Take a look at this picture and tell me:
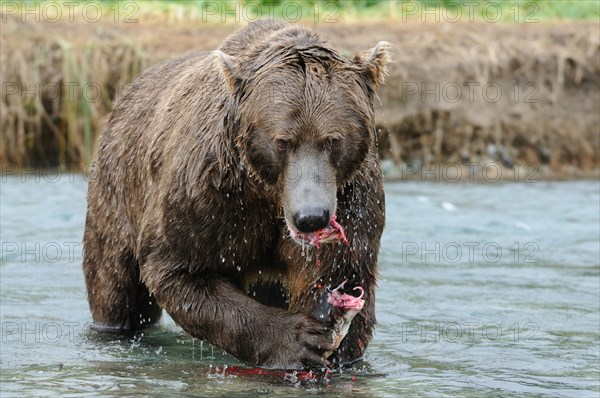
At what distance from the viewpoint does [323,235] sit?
4.99m

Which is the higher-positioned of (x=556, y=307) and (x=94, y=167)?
(x=94, y=167)

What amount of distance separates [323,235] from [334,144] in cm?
41

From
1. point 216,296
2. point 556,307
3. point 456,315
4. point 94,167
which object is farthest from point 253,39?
point 556,307

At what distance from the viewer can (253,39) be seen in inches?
220

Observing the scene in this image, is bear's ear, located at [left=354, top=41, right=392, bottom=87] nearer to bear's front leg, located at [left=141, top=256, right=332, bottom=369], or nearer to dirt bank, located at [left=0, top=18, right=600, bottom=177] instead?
bear's front leg, located at [left=141, top=256, right=332, bottom=369]

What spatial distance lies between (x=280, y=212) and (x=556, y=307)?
2.86 m

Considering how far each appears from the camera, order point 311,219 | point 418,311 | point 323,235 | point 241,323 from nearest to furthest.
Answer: point 311,219, point 323,235, point 241,323, point 418,311

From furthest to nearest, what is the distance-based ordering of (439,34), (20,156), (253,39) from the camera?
(439,34) → (20,156) → (253,39)

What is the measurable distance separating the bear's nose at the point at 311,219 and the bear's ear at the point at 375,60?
2.51 ft

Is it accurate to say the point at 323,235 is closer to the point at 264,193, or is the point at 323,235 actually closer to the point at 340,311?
the point at 264,193

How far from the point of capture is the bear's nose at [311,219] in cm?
462

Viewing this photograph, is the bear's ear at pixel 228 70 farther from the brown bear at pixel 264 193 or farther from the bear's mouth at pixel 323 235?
the bear's mouth at pixel 323 235

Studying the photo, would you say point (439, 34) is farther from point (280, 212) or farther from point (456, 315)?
point (280, 212)

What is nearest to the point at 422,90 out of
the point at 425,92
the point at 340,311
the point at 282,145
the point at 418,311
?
the point at 425,92
